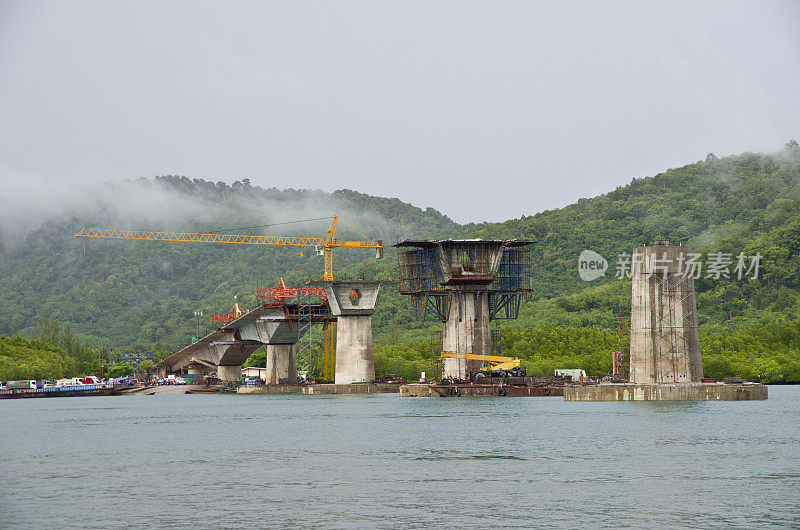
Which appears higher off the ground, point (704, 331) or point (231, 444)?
point (704, 331)

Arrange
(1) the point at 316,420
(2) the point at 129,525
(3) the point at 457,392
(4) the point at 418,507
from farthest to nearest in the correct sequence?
(3) the point at 457,392
(1) the point at 316,420
(4) the point at 418,507
(2) the point at 129,525

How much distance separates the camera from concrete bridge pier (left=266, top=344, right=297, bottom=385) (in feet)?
641

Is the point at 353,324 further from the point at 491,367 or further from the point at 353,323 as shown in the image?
the point at 491,367

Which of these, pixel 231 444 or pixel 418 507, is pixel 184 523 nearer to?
pixel 418 507

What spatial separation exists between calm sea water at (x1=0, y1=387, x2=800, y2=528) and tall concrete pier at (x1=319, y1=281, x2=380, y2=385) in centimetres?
5853

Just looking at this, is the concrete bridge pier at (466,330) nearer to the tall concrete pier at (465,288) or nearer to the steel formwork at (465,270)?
the tall concrete pier at (465,288)

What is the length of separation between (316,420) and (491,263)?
50.9m

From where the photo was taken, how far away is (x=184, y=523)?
149 feet

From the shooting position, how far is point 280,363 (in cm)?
19612

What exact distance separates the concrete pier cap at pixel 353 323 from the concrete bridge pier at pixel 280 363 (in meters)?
28.2

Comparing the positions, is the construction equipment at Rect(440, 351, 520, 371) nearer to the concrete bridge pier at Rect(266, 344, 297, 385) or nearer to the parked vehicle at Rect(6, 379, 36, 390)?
the concrete bridge pier at Rect(266, 344, 297, 385)

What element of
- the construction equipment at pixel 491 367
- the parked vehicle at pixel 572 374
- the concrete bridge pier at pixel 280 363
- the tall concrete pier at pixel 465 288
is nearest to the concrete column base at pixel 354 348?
the tall concrete pier at pixel 465 288

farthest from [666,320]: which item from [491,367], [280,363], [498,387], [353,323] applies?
[280,363]

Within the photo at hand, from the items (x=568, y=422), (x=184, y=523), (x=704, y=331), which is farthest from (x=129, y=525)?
(x=704, y=331)
